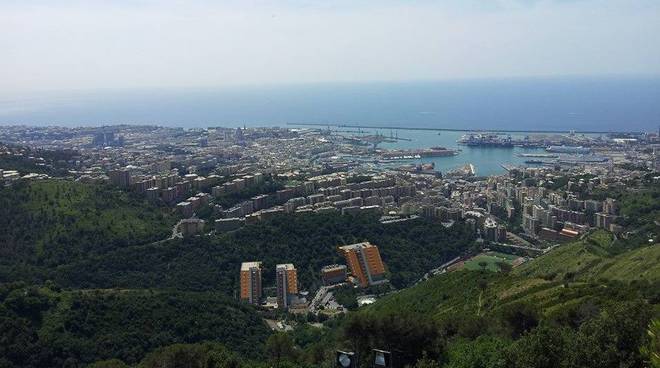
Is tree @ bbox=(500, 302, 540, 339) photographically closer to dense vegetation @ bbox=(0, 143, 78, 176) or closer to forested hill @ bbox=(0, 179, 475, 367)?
forested hill @ bbox=(0, 179, 475, 367)

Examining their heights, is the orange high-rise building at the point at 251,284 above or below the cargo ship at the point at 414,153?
below

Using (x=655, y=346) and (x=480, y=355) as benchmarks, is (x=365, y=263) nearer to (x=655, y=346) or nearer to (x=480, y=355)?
(x=480, y=355)

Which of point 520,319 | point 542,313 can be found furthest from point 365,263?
point 520,319

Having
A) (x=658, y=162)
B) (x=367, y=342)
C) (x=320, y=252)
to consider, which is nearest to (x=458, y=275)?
(x=320, y=252)

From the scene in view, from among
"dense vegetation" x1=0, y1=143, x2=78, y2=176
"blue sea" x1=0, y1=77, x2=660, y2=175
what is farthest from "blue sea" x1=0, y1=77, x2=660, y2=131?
"dense vegetation" x1=0, y1=143, x2=78, y2=176

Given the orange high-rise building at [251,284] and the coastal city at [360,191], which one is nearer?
the orange high-rise building at [251,284]

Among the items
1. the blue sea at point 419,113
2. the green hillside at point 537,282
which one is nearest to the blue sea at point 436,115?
the blue sea at point 419,113

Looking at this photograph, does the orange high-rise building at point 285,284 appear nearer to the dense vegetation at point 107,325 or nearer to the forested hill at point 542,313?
the dense vegetation at point 107,325
